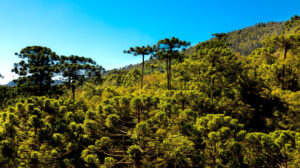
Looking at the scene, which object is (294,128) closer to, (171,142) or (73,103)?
(171,142)

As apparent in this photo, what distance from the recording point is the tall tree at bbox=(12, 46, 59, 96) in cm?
1767

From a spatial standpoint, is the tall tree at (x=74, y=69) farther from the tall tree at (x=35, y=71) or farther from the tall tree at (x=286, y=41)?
the tall tree at (x=286, y=41)

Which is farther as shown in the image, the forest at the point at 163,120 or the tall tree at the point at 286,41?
the tall tree at the point at 286,41

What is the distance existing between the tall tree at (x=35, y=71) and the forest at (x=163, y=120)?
0.09m

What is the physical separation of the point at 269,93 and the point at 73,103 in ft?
81.0

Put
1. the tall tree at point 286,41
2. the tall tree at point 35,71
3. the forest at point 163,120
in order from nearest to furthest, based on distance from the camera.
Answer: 1. the forest at point 163,120
2. the tall tree at point 35,71
3. the tall tree at point 286,41

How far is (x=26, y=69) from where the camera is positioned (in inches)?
702

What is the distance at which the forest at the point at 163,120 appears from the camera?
26.7ft

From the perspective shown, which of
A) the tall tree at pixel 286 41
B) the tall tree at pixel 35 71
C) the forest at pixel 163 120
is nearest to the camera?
the forest at pixel 163 120

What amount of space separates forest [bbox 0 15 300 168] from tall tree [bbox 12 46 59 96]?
0.31ft

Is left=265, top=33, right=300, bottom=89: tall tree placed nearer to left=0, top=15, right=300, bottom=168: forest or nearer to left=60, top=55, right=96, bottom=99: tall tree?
left=0, top=15, right=300, bottom=168: forest

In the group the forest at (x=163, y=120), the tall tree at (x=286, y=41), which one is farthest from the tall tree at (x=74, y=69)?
the tall tree at (x=286, y=41)

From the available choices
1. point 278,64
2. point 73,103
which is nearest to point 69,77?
point 73,103

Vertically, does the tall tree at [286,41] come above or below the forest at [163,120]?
above
